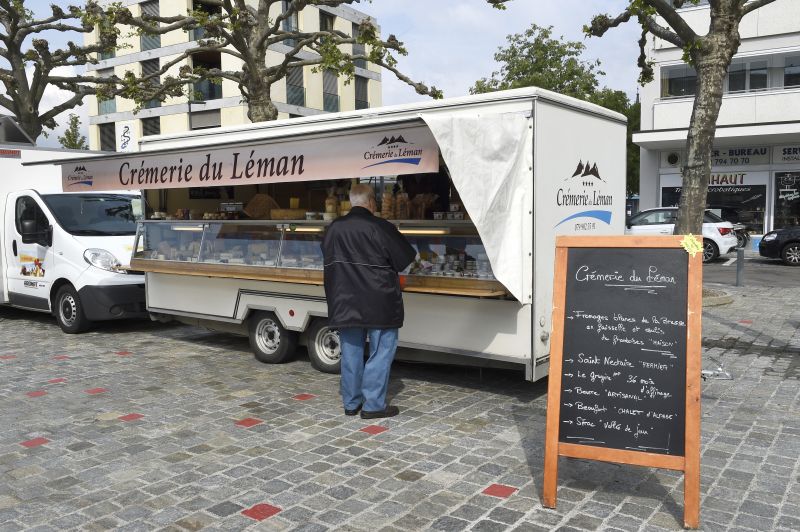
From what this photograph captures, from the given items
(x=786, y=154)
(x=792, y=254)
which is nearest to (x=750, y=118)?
(x=786, y=154)

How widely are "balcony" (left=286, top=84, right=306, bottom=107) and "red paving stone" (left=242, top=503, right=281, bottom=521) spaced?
3390 cm

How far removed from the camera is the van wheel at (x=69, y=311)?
943 centimetres

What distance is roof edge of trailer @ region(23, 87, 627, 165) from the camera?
547 cm

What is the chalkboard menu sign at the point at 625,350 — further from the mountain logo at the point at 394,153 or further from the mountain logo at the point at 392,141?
the mountain logo at the point at 392,141

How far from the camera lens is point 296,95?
3656 centimetres

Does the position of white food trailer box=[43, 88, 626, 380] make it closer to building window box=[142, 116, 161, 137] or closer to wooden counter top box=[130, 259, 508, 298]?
wooden counter top box=[130, 259, 508, 298]

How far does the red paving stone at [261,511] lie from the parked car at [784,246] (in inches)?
668

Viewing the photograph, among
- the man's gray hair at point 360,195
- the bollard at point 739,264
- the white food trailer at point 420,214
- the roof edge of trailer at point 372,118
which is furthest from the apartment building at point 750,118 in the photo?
the man's gray hair at point 360,195

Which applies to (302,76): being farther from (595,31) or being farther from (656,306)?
(656,306)

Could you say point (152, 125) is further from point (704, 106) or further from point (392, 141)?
point (392, 141)

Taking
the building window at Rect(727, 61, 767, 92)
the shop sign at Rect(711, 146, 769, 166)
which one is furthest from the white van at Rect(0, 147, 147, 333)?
the building window at Rect(727, 61, 767, 92)

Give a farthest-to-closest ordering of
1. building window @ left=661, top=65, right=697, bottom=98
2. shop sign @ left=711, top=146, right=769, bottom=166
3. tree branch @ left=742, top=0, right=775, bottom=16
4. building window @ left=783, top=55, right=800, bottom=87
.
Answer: building window @ left=661, top=65, right=697, bottom=98 < shop sign @ left=711, top=146, right=769, bottom=166 < building window @ left=783, top=55, right=800, bottom=87 < tree branch @ left=742, top=0, right=775, bottom=16

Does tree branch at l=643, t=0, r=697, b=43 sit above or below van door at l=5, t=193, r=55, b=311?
above

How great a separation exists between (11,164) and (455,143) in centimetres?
836
